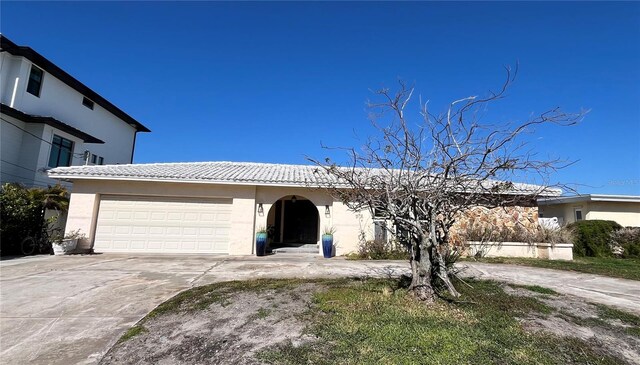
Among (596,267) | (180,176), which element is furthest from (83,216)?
(596,267)

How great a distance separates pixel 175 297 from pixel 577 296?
7.68 metres

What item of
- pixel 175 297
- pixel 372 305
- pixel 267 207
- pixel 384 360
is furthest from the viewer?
pixel 267 207

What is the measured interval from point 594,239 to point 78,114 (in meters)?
26.5

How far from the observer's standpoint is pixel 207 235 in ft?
40.6

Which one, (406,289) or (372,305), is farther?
(406,289)

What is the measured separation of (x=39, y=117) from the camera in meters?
14.2

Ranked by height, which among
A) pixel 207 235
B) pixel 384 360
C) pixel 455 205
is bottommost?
pixel 384 360

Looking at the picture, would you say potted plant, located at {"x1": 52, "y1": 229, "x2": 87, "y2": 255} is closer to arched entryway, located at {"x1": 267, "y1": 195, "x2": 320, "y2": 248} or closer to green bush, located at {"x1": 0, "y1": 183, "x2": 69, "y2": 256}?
green bush, located at {"x1": 0, "y1": 183, "x2": 69, "y2": 256}

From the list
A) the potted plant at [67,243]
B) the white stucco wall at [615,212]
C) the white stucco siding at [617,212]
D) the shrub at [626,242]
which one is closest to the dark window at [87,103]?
the potted plant at [67,243]

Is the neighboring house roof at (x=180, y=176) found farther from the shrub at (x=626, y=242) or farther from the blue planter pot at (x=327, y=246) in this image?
the shrub at (x=626, y=242)

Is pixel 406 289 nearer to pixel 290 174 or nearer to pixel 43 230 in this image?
pixel 290 174

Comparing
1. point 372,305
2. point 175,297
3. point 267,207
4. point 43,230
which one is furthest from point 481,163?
point 43,230

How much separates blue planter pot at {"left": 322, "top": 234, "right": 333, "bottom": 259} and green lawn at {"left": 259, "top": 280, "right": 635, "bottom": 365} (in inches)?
255

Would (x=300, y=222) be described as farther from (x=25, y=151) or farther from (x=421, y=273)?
(x=25, y=151)
